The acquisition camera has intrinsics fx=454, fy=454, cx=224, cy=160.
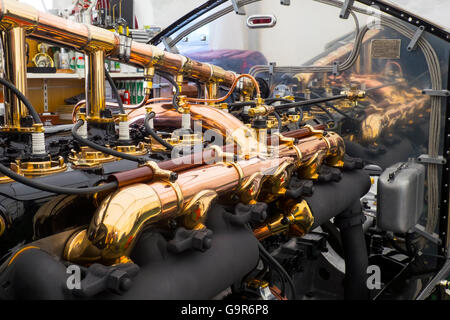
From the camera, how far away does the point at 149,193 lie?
73cm

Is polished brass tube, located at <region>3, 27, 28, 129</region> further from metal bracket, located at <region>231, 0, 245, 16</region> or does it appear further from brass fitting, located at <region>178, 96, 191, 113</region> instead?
metal bracket, located at <region>231, 0, 245, 16</region>

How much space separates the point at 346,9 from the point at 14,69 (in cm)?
134

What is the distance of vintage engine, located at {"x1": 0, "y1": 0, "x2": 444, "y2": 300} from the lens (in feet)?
2.22

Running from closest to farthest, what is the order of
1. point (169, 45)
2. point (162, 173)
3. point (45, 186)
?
point (45, 186)
point (162, 173)
point (169, 45)

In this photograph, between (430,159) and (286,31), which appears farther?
(286,31)

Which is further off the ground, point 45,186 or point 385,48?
point 385,48

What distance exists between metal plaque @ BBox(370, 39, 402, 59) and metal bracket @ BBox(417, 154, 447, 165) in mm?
394

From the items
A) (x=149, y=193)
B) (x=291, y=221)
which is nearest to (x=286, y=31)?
(x=291, y=221)

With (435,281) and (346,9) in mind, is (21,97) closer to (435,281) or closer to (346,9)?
(346,9)

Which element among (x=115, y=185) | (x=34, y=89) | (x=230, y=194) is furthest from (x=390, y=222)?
(x=34, y=89)

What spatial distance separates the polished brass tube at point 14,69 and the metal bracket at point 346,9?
131 cm

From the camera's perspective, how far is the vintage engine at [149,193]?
2.22ft

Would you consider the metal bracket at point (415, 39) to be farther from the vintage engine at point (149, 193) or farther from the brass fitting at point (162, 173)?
the brass fitting at point (162, 173)

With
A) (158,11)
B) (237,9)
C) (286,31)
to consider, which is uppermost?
(158,11)
